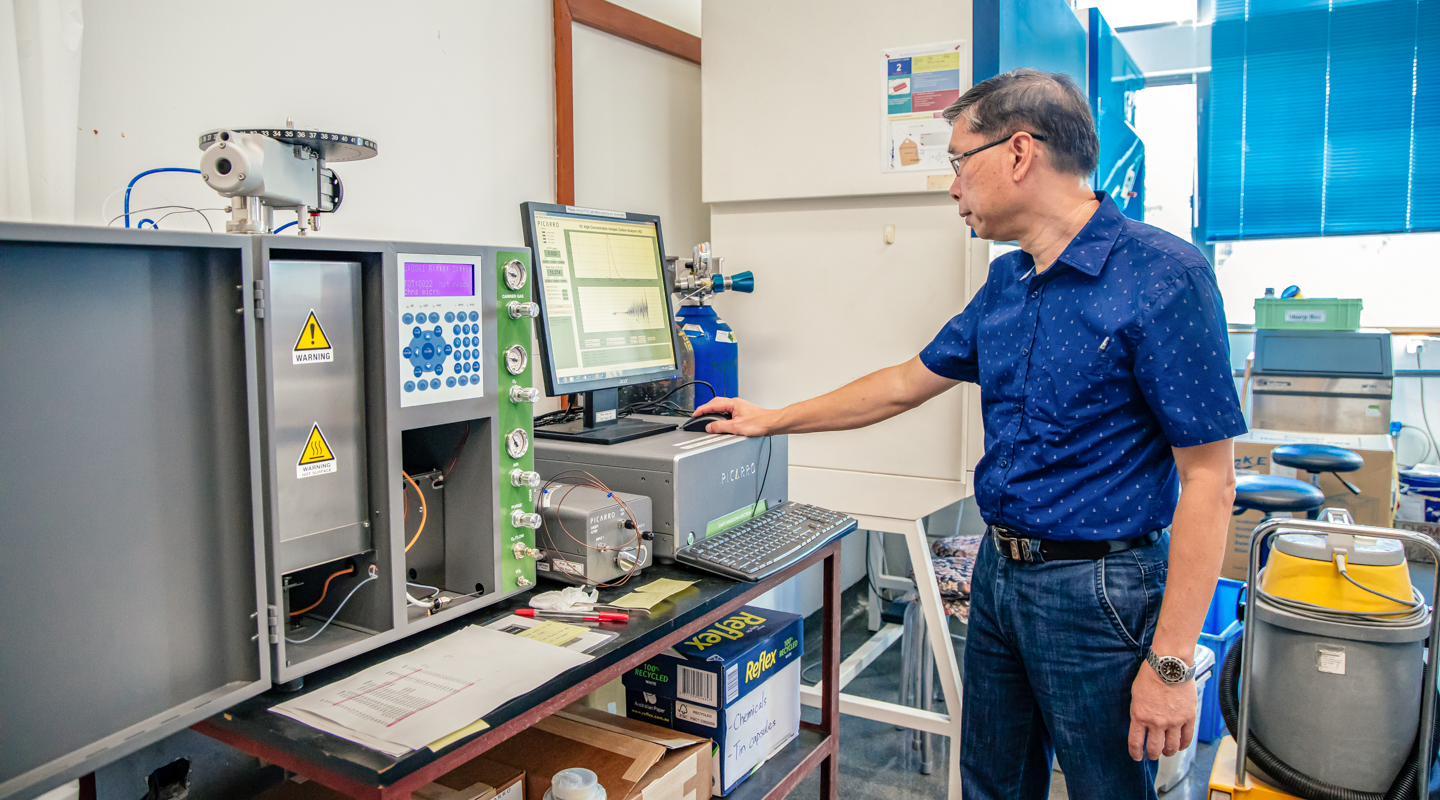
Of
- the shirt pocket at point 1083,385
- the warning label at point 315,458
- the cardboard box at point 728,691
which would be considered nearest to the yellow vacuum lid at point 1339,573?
the shirt pocket at point 1083,385

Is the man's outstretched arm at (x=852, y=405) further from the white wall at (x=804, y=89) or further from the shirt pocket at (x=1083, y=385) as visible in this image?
the white wall at (x=804, y=89)

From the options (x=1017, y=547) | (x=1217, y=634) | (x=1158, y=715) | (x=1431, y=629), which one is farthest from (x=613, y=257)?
(x=1217, y=634)

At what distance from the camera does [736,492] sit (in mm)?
1573

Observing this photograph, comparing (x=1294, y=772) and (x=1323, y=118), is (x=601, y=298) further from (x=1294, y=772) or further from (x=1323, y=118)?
(x=1323, y=118)

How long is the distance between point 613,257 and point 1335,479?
3244 mm

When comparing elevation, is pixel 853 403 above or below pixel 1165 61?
below

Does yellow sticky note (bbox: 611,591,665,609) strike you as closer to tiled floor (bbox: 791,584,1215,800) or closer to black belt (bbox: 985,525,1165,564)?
black belt (bbox: 985,525,1165,564)

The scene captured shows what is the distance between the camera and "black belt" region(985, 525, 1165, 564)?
1317 millimetres

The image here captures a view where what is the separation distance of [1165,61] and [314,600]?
4473 mm

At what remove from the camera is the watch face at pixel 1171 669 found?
122 cm

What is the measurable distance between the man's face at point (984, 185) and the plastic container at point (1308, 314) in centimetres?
282

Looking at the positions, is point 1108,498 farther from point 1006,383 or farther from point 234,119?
point 234,119

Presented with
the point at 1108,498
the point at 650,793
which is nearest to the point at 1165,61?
the point at 1108,498

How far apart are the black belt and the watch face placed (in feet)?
0.54
